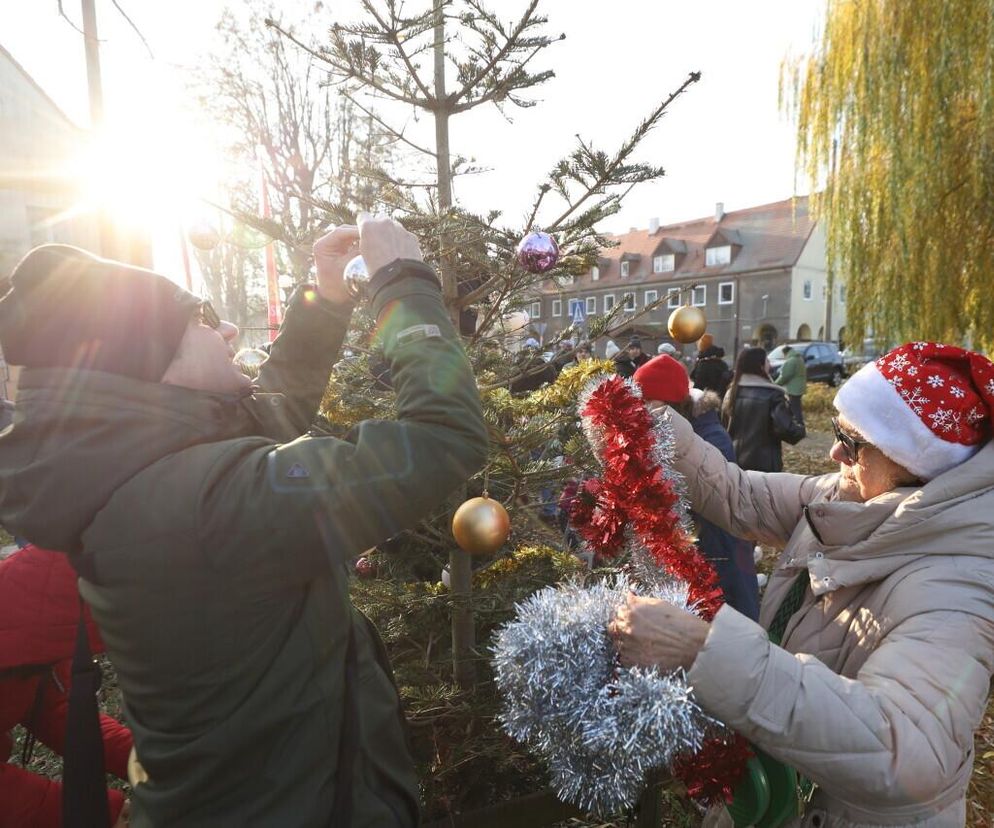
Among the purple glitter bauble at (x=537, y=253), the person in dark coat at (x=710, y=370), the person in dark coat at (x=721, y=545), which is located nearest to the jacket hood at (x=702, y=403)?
the person in dark coat at (x=721, y=545)

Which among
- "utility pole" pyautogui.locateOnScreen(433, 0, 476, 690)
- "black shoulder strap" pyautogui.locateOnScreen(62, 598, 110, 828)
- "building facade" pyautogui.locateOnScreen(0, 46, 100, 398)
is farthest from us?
Answer: "building facade" pyautogui.locateOnScreen(0, 46, 100, 398)

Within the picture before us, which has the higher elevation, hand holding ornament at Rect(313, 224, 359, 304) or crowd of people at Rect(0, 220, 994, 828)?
hand holding ornament at Rect(313, 224, 359, 304)

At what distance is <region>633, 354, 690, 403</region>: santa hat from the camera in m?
2.84

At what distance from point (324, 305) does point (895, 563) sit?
1.58 meters

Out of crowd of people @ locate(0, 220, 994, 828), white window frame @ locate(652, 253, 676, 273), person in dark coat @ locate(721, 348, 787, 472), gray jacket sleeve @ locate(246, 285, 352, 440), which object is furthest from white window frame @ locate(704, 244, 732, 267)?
gray jacket sleeve @ locate(246, 285, 352, 440)

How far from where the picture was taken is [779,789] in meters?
1.52

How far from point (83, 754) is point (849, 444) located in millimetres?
2025

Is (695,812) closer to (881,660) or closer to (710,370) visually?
(881,660)

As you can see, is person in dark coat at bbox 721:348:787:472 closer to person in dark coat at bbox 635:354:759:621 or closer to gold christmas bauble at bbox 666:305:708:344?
person in dark coat at bbox 635:354:759:621

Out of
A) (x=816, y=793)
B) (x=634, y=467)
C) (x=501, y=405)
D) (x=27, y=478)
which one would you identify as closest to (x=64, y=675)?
(x=27, y=478)

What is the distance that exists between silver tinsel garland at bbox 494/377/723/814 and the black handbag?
5.13m

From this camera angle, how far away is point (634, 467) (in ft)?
5.88

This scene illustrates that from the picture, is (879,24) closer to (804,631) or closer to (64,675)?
(804,631)

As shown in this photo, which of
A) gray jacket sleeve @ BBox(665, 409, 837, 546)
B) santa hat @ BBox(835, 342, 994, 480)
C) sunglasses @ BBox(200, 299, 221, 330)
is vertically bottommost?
gray jacket sleeve @ BBox(665, 409, 837, 546)
